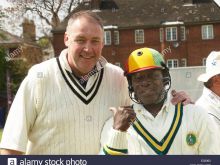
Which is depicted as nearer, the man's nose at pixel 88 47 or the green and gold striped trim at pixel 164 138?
the green and gold striped trim at pixel 164 138

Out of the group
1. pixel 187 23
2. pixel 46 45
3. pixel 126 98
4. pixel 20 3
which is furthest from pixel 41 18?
pixel 126 98

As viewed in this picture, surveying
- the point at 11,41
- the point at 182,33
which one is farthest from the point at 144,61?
the point at 182,33

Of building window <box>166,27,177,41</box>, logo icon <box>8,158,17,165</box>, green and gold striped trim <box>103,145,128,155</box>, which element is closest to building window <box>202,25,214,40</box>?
building window <box>166,27,177,41</box>

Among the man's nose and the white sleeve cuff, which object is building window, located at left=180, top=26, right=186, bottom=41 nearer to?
the man's nose

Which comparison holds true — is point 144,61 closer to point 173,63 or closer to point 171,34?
point 173,63

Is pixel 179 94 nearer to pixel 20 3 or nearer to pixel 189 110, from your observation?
pixel 189 110

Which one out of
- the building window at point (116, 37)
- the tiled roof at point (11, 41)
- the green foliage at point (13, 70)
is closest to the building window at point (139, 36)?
the building window at point (116, 37)

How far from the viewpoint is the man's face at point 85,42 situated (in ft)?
12.7

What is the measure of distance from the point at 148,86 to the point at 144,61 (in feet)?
0.60

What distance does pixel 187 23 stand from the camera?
49.2m

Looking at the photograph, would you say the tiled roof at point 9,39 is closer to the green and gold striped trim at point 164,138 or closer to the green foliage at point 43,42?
the green foliage at point 43,42

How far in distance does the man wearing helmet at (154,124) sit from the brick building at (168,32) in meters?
42.7

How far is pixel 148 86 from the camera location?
12.2 ft

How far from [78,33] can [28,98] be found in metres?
0.60
